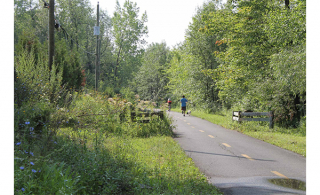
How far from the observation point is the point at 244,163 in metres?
7.77

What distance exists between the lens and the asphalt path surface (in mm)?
5804

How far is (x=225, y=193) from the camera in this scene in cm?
540

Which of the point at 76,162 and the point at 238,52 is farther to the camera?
the point at 238,52

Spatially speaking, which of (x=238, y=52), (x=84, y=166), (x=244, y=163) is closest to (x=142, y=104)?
(x=244, y=163)

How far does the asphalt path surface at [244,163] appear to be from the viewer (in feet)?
19.0

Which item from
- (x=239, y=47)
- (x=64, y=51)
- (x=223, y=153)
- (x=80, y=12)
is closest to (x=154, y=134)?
(x=223, y=153)

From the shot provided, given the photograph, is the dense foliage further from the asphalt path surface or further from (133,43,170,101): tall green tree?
(133,43,170,101): tall green tree

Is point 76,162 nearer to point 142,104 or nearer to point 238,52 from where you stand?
point 142,104

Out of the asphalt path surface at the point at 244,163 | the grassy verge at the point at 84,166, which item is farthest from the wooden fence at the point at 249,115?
the grassy verge at the point at 84,166

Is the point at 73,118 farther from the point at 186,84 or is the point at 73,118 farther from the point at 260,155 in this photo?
the point at 186,84

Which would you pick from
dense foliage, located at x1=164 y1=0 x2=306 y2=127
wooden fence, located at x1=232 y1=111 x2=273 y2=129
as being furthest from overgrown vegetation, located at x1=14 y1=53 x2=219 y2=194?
wooden fence, located at x1=232 y1=111 x2=273 y2=129

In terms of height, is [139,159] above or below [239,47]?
below

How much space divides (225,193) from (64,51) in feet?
68.7
